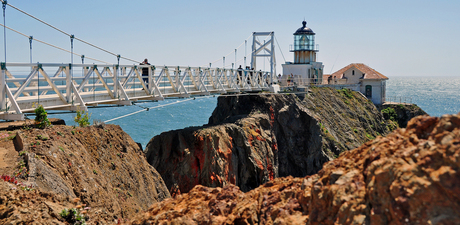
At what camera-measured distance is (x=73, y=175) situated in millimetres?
10188

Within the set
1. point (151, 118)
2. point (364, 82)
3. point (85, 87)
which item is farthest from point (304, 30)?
point (151, 118)

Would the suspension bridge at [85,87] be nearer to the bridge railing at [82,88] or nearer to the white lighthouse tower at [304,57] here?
the bridge railing at [82,88]

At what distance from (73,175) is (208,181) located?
9874 millimetres

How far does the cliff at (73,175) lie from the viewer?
7.78 m

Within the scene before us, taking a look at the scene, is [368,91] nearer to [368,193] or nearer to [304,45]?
[304,45]

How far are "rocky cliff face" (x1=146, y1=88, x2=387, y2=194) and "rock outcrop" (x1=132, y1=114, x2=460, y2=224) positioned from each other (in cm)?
1083

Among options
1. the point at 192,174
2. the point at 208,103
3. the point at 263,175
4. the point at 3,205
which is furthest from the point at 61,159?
the point at 208,103

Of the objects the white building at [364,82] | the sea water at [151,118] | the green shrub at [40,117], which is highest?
the white building at [364,82]

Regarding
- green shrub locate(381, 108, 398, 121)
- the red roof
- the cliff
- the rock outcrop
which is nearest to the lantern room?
the red roof

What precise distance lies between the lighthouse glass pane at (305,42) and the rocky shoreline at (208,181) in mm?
26768

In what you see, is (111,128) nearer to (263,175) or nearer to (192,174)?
(192,174)

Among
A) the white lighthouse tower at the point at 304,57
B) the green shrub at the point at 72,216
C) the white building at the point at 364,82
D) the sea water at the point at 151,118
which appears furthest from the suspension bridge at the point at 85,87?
the sea water at the point at 151,118

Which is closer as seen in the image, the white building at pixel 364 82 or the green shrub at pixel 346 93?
the green shrub at pixel 346 93

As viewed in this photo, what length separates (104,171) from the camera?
12094 mm
